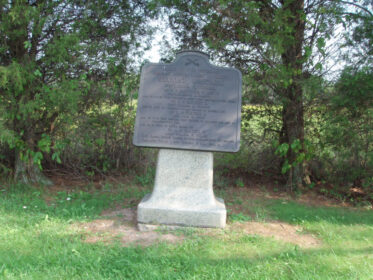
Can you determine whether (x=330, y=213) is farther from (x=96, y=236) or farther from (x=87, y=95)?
(x=87, y=95)

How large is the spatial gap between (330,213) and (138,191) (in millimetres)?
3226

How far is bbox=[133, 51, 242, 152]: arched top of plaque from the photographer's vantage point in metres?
3.91

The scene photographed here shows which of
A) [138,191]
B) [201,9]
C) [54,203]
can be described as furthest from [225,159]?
[54,203]

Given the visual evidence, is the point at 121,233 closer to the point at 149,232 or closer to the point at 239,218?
the point at 149,232

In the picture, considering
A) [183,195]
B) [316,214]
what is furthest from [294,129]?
[183,195]

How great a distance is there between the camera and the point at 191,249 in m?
3.22

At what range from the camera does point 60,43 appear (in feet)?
15.5

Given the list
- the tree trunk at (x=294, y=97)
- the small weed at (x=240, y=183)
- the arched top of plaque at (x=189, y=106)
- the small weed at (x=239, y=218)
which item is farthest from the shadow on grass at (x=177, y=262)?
the small weed at (x=240, y=183)

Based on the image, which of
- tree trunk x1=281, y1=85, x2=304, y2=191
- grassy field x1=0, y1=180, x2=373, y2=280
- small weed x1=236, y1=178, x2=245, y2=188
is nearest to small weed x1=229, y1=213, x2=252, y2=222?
grassy field x1=0, y1=180, x2=373, y2=280

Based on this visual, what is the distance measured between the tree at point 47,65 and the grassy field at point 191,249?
1.23 meters

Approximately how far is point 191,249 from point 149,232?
68 centimetres

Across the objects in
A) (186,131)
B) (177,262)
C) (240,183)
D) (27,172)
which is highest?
(186,131)

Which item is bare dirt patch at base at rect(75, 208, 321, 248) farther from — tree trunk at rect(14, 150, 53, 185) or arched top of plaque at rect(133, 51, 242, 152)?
tree trunk at rect(14, 150, 53, 185)

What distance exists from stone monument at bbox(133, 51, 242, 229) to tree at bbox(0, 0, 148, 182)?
1645 millimetres
